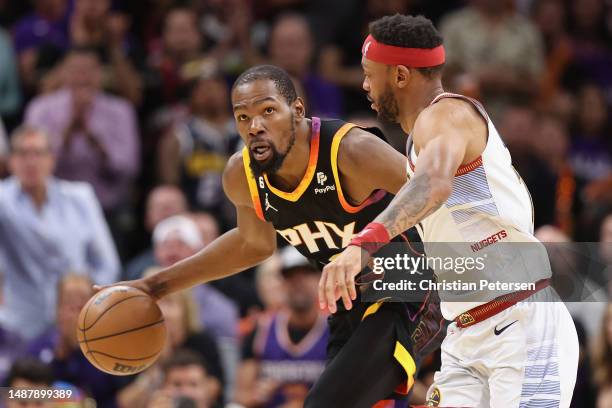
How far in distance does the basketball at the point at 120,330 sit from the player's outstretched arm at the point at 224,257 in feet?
0.50

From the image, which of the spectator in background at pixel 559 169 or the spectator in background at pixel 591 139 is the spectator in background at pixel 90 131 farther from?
the spectator in background at pixel 591 139

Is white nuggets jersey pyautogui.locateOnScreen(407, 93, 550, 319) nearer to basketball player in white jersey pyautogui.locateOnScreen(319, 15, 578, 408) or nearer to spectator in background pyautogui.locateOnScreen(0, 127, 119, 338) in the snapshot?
basketball player in white jersey pyautogui.locateOnScreen(319, 15, 578, 408)

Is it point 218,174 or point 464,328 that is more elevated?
point 464,328

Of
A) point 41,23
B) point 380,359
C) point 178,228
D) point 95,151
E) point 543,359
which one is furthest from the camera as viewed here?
point 41,23

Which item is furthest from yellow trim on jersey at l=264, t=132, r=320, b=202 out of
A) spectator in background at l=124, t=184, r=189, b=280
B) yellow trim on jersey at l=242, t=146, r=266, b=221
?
spectator in background at l=124, t=184, r=189, b=280

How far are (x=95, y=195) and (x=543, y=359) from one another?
679 centimetres

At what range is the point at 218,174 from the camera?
10.9 m

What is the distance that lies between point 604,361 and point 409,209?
4.72 metres

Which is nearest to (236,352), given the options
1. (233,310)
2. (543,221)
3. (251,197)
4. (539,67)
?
(233,310)

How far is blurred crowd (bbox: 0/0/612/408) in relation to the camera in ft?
29.6

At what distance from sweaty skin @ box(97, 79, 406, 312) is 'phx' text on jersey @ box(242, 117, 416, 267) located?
1.8 inches

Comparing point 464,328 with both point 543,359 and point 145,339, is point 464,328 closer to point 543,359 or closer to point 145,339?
point 543,359

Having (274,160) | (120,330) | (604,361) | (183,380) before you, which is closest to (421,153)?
(274,160)

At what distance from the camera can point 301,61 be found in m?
11.5
